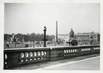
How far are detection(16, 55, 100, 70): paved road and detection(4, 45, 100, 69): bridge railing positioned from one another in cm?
6

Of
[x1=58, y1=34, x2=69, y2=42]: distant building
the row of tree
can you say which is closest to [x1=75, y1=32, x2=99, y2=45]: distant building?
[x1=58, y1=34, x2=69, y2=42]: distant building

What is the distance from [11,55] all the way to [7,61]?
0.29 ft

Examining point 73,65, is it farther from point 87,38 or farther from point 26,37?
point 26,37

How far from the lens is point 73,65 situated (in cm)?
199

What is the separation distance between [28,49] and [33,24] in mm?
317

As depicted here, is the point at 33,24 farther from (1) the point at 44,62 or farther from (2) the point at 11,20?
(1) the point at 44,62

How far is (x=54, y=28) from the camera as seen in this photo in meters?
1.98

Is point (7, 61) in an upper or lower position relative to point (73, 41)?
lower

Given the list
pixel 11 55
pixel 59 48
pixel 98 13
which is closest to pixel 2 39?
pixel 11 55

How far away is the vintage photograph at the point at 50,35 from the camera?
1985mm

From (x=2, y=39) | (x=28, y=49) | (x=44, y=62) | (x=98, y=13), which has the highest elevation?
(x=98, y=13)

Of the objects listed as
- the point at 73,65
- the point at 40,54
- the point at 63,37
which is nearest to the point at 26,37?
the point at 40,54

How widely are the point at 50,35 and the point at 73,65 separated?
0.47 metres

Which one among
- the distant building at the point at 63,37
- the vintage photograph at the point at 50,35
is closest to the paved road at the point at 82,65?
the vintage photograph at the point at 50,35
